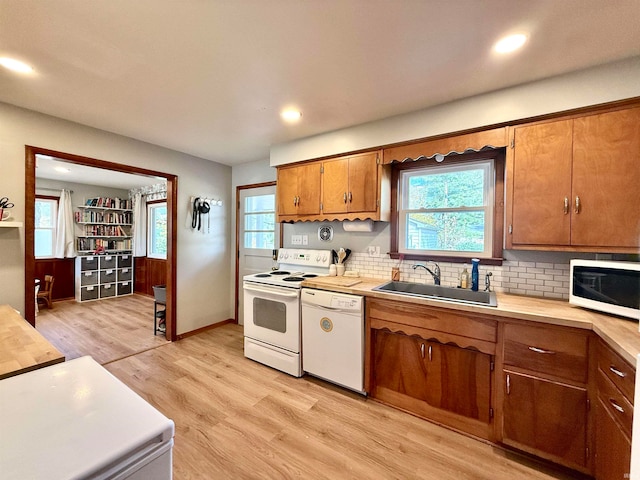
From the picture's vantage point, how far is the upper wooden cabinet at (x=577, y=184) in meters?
1.62

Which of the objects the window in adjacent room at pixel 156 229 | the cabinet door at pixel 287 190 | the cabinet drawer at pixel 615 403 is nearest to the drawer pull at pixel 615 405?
the cabinet drawer at pixel 615 403

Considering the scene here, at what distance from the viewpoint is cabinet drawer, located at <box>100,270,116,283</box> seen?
570 centimetres

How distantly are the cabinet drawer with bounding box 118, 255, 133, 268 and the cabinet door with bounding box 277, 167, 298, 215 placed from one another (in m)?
4.88

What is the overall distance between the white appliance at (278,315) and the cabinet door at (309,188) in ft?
1.69

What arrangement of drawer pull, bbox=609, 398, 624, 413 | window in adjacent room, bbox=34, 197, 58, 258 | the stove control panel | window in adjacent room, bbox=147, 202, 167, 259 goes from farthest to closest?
window in adjacent room, bbox=147, 202, 167, 259
window in adjacent room, bbox=34, 197, 58, 258
the stove control panel
drawer pull, bbox=609, 398, 624, 413

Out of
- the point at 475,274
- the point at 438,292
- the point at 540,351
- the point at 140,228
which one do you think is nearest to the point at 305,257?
the point at 438,292

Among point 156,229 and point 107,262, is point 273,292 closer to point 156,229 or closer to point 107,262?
point 156,229

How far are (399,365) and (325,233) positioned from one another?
160 cm

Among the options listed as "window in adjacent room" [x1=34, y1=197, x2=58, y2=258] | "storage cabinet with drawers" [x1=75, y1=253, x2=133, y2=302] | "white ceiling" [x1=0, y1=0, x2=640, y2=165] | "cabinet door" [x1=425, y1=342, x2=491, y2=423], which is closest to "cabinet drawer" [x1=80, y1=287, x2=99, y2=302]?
"storage cabinet with drawers" [x1=75, y1=253, x2=133, y2=302]

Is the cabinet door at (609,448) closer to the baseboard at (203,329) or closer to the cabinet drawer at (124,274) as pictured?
the baseboard at (203,329)

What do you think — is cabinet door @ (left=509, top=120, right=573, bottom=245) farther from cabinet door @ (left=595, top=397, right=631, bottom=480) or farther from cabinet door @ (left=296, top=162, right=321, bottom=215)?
cabinet door @ (left=296, top=162, right=321, bottom=215)

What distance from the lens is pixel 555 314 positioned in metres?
1.59

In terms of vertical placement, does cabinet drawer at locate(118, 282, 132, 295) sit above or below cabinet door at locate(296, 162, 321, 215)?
below

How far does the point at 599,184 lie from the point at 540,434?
1.57 metres
